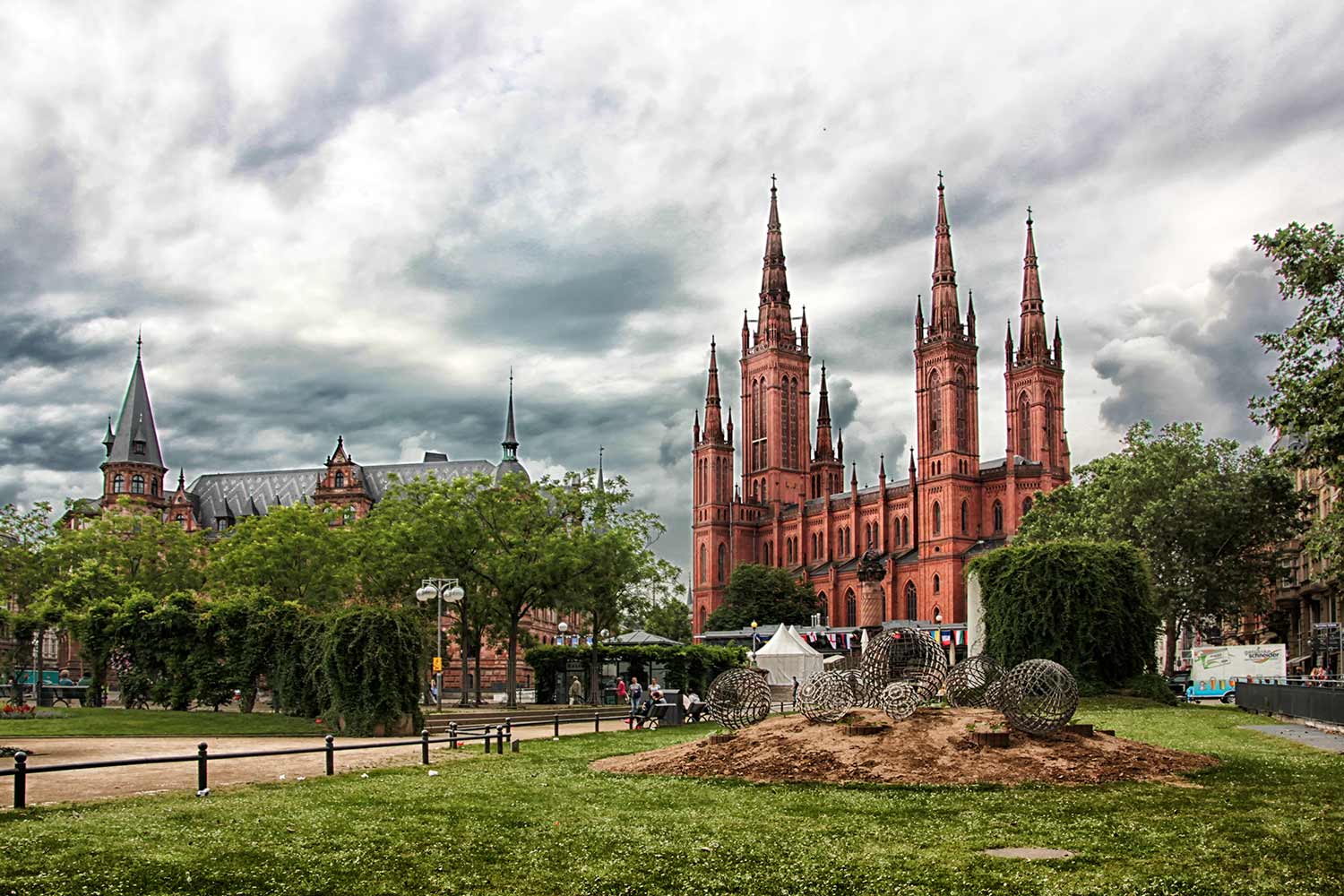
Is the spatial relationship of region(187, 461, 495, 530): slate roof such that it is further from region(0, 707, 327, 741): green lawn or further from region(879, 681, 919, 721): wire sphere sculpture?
region(879, 681, 919, 721): wire sphere sculpture

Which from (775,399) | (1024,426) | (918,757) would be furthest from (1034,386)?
(918,757)

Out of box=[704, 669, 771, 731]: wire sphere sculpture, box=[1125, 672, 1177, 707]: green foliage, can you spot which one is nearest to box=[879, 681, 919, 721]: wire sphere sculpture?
box=[704, 669, 771, 731]: wire sphere sculpture

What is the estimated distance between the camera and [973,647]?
43.8m

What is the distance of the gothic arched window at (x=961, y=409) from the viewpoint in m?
131

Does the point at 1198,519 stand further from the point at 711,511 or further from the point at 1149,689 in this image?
the point at 711,511

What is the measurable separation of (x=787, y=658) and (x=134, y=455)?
8033 centimetres

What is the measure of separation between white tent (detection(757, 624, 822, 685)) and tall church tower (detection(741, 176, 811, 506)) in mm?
95236

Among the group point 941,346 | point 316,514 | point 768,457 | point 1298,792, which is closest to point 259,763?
point 1298,792

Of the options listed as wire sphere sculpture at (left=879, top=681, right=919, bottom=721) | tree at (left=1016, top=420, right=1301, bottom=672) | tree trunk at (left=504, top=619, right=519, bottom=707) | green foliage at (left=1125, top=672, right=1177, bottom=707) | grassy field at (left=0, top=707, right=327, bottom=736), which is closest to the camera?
wire sphere sculpture at (left=879, top=681, right=919, bottom=721)

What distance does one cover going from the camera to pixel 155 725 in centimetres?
3244

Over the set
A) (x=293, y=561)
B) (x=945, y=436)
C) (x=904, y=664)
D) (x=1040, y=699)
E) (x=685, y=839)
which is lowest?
(x=685, y=839)

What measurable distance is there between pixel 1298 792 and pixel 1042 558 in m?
23.5

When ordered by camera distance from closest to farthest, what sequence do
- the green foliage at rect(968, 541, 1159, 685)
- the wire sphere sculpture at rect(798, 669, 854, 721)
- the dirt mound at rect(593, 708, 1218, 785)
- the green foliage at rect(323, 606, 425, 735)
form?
1. the dirt mound at rect(593, 708, 1218, 785)
2. the wire sphere sculpture at rect(798, 669, 854, 721)
3. the green foliage at rect(323, 606, 425, 735)
4. the green foliage at rect(968, 541, 1159, 685)

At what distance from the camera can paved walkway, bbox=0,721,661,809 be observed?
57.7ft
